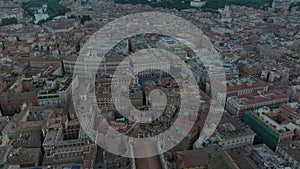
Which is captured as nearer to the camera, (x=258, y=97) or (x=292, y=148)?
(x=292, y=148)

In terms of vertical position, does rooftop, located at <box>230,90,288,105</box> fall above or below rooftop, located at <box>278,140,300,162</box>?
above

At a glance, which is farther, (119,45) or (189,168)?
(119,45)

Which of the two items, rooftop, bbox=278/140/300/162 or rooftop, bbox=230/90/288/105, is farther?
rooftop, bbox=230/90/288/105

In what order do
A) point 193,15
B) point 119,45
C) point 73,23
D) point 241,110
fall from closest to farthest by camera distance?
point 241,110 → point 119,45 → point 73,23 → point 193,15

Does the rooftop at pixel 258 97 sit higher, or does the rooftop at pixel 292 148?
the rooftop at pixel 258 97

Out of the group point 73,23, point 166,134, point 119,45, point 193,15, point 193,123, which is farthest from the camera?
point 193,15

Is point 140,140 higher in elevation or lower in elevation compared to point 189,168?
higher

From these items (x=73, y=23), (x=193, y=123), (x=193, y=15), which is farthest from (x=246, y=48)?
(x=73, y=23)

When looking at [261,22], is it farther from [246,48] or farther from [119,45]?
[119,45]

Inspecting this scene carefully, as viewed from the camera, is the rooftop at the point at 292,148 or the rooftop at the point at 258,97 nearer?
the rooftop at the point at 292,148

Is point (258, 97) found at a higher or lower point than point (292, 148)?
higher
